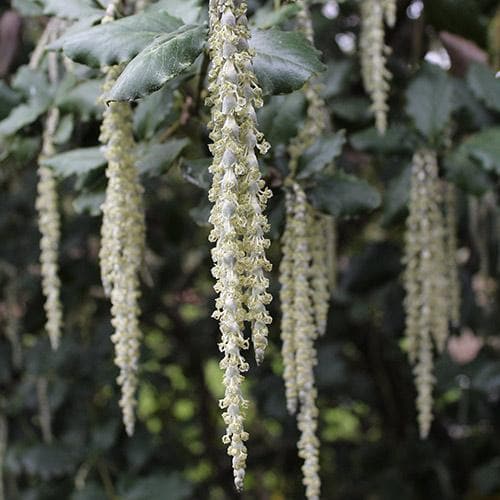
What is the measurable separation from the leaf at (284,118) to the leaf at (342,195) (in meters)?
0.08

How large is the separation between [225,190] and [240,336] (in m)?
0.12

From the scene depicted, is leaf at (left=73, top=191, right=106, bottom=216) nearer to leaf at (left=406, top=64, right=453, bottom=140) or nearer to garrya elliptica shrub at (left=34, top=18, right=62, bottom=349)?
garrya elliptica shrub at (left=34, top=18, right=62, bottom=349)

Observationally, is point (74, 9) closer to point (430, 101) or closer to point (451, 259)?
point (430, 101)

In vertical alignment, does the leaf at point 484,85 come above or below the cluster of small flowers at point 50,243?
above

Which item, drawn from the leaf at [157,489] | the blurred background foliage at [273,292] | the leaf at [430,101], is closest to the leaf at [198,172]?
the blurred background foliage at [273,292]

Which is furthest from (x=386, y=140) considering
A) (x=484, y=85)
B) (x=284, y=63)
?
(x=284, y=63)

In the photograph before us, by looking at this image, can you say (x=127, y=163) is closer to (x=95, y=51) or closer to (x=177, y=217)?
(x=95, y=51)

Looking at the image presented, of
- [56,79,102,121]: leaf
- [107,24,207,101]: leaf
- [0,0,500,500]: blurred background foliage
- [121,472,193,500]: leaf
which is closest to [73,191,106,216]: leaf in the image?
[0,0,500,500]: blurred background foliage

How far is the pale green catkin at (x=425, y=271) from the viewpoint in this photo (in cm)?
114

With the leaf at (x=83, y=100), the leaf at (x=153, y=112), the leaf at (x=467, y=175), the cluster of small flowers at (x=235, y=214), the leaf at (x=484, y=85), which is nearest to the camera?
the cluster of small flowers at (x=235, y=214)

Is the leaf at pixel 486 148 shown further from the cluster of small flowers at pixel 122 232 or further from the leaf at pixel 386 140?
the cluster of small flowers at pixel 122 232

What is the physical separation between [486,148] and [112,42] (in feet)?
2.18

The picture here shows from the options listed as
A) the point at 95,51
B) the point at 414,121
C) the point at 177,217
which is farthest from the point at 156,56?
the point at 177,217

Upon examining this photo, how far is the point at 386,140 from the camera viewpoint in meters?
1.27
